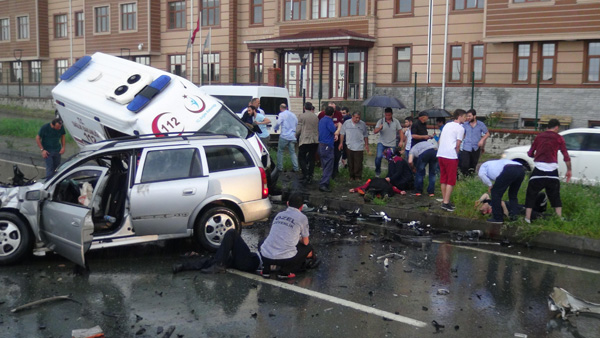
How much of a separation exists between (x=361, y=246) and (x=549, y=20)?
1840cm

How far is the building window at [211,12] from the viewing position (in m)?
35.8

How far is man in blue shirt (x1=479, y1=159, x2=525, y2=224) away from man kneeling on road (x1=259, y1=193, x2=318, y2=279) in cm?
389

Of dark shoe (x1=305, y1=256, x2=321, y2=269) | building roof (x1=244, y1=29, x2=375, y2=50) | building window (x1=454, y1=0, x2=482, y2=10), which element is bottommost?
dark shoe (x1=305, y1=256, x2=321, y2=269)

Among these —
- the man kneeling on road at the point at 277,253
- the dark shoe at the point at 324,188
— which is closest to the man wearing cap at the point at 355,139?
the dark shoe at the point at 324,188

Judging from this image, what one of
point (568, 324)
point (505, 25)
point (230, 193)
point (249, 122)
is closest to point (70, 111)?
point (249, 122)

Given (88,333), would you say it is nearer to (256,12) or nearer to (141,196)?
(141,196)

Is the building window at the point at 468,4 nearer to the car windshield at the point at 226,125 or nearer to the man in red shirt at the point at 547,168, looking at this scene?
the car windshield at the point at 226,125

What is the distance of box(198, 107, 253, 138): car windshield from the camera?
12555 millimetres

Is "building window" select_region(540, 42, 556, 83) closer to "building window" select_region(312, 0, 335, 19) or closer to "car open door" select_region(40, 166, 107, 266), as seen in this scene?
"building window" select_region(312, 0, 335, 19)

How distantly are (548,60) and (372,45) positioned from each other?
8.08 meters

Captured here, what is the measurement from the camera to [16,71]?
47656 mm

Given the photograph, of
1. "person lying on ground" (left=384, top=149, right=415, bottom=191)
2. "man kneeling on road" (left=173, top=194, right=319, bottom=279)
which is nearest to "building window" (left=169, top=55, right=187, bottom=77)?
"person lying on ground" (left=384, top=149, right=415, bottom=191)

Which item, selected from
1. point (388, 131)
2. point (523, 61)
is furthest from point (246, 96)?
point (523, 61)

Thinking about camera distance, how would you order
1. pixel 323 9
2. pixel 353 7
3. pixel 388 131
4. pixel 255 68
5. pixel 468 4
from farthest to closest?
pixel 255 68, pixel 323 9, pixel 353 7, pixel 468 4, pixel 388 131
